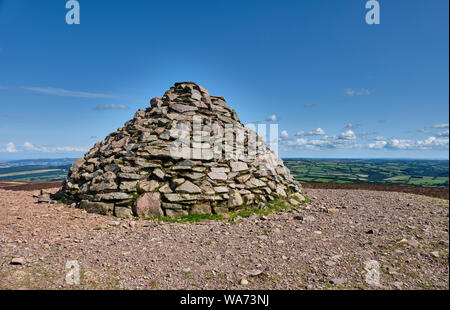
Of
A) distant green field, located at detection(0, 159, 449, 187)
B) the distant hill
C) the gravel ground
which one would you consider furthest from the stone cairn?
the distant hill

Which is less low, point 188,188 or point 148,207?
point 188,188

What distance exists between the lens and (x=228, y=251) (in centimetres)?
645

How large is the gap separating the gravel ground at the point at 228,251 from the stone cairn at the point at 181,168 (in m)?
1.03

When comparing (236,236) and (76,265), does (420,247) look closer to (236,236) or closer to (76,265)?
(236,236)

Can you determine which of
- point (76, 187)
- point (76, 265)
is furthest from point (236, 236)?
point (76, 187)

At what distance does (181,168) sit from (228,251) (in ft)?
16.5

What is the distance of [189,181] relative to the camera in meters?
10.3

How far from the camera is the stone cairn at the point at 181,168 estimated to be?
385 inches

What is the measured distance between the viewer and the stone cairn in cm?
978

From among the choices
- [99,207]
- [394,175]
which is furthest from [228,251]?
[394,175]

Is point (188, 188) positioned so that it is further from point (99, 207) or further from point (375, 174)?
point (375, 174)

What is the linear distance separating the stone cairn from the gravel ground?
1.03 metres

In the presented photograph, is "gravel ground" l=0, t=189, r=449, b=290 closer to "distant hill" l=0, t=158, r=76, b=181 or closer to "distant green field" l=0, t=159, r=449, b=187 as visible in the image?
"distant green field" l=0, t=159, r=449, b=187

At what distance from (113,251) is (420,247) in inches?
345
